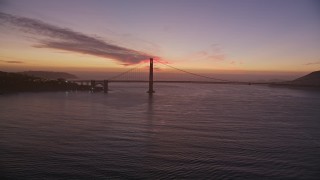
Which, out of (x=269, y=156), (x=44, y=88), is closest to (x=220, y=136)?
(x=269, y=156)

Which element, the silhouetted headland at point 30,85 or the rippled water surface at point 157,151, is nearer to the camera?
the rippled water surface at point 157,151

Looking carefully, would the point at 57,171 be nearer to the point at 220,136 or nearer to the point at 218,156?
the point at 218,156

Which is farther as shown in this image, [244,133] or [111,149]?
[244,133]

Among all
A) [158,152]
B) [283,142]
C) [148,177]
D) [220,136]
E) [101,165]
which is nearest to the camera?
[148,177]

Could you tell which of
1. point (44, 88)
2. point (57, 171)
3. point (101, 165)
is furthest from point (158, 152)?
point (44, 88)

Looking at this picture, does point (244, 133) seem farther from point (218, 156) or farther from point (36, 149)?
point (36, 149)

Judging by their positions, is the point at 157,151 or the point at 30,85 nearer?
the point at 157,151

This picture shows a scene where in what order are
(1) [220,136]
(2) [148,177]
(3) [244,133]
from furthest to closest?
(3) [244,133] < (1) [220,136] < (2) [148,177]

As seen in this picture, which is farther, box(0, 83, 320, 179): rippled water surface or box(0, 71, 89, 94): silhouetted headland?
box(0, 71, 89, 94): silhouetted headland

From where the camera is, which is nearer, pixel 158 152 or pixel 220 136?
pixel 158 152
